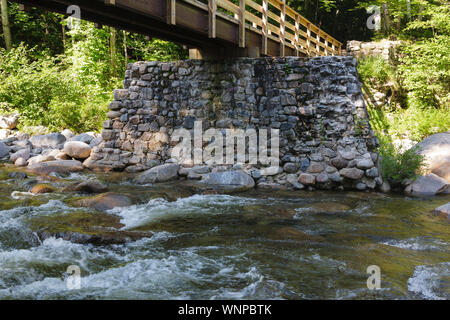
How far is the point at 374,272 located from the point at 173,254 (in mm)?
2168

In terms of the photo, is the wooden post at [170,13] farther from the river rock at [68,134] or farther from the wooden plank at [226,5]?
the river rock at [68,134]

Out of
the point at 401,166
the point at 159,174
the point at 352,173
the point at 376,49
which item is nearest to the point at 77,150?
the point at 159,174

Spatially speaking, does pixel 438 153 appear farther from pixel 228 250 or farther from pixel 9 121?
pixel 9 121

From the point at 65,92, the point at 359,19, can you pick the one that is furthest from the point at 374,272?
the point at 359,19

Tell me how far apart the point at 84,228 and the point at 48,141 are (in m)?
8.33

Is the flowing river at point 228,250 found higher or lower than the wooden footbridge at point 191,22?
lower

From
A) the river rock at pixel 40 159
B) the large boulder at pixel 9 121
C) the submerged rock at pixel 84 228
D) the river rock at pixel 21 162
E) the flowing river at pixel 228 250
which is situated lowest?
the flowing river at pixel 228 250

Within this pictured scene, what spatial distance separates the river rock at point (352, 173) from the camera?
27.5 feet

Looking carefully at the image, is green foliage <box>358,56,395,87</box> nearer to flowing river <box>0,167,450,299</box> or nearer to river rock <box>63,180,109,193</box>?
flowing river <box>0,167,450,299</box>

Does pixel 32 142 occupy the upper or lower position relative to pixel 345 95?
lower

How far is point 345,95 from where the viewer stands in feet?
29.2

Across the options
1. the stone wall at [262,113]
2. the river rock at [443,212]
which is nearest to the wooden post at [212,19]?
the stone wall at [262,113]

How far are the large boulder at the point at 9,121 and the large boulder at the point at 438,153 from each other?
13559 millimetres
